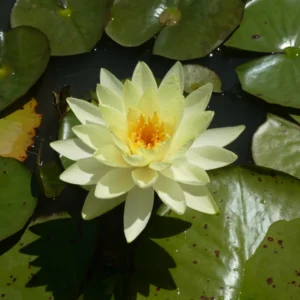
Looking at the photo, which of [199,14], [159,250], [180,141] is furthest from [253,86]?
[159,250]

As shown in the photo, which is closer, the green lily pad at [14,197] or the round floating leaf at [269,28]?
the green lily pad at [14,197]

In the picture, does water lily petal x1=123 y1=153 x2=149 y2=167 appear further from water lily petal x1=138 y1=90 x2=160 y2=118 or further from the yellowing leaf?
the yellowing leaf

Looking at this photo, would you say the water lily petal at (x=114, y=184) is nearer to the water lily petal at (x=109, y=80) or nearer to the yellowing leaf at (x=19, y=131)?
the water lily petal at (x=109, y=80)

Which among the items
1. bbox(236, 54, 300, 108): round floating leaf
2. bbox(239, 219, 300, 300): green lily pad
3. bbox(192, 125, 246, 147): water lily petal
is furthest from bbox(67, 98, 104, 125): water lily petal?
bbox(236, 54, 300, 108): round floating leaf

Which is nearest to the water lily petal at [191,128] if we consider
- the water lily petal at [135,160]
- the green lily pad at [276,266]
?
the water lily petal at [135,160]

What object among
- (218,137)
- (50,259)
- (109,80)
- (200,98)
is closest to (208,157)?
(218,137)

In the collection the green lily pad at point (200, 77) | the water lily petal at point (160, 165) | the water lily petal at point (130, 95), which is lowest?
the green lily pad at point (200, 77)
